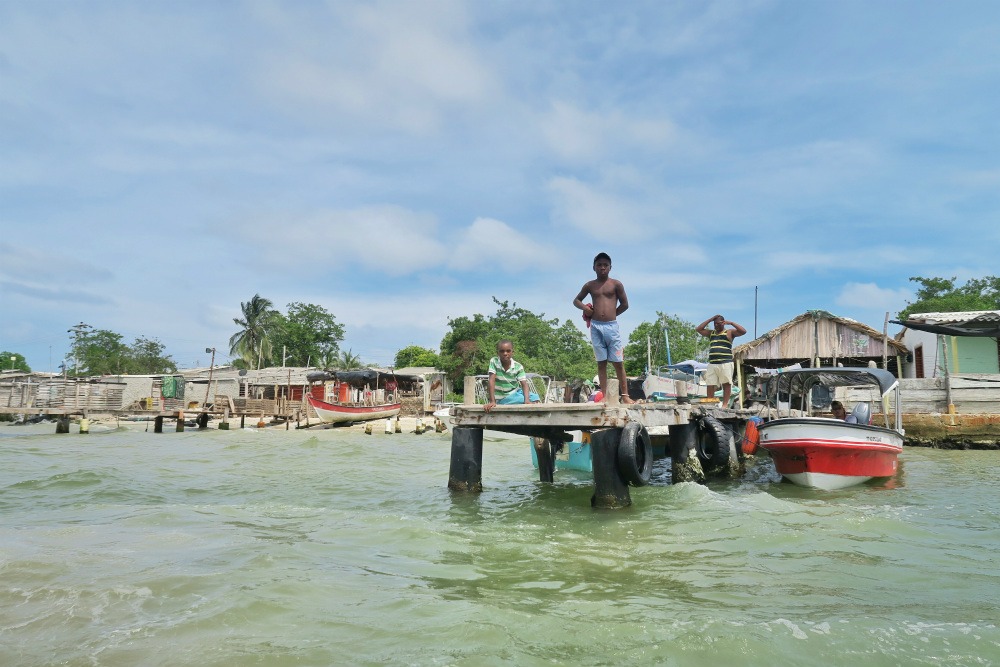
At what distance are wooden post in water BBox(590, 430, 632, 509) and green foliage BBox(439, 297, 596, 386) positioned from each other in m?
42.7

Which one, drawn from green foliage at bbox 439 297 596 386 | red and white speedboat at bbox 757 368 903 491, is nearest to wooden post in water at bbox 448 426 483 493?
red and white speedboat at bbox 757 368 903 491

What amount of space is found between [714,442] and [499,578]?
7.51 meters

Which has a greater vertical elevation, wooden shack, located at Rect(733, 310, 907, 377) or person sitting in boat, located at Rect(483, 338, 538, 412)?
wooden shack, located at Rect(733, 310, 907, 377)

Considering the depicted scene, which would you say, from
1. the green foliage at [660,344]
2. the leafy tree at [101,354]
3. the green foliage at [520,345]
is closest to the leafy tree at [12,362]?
the leafy tree at [101,354]

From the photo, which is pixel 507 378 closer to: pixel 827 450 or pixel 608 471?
pixel 608 471

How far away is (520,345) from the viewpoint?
5681 centimetres

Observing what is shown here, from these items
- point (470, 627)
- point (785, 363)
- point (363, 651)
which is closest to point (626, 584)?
point (470, 627)

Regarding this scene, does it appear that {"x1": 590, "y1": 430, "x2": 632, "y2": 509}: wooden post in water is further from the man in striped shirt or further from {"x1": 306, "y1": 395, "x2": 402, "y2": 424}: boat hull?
{"x1": 306, "y1": 395, "x2": 402, "y2": 424}: boat hull

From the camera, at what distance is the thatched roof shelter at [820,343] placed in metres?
24.7

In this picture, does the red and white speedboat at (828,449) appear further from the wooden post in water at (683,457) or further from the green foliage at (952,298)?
the green foliage at (952,298)

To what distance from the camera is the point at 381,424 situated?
3212cm

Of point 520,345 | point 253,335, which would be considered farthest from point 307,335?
point 520,345

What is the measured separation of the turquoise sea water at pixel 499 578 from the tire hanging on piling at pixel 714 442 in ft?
4.92

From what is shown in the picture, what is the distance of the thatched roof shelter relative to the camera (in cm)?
2469
